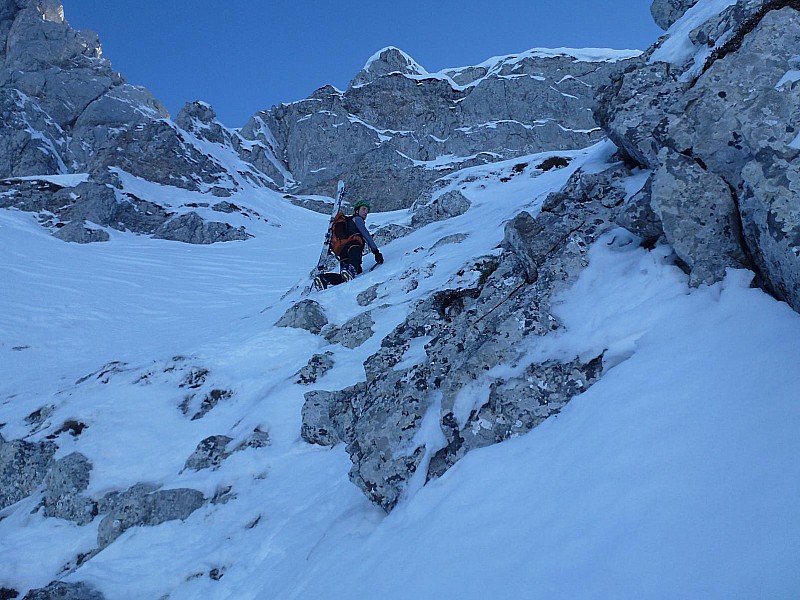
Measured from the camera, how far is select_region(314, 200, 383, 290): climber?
16.3m

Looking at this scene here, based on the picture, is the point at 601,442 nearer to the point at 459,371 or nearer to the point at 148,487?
the point at 459,371

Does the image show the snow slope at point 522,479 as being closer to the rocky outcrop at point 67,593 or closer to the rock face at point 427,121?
the rocky outcrop at point 67,593

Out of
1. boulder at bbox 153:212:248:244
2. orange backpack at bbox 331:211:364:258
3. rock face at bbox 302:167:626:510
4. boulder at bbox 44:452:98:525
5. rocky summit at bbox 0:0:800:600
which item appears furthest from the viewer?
boulder at bbox 153:212:248:244

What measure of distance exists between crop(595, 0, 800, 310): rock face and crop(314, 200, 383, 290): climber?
11.3 meters

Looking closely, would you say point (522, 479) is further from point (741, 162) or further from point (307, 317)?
point (307, 317)

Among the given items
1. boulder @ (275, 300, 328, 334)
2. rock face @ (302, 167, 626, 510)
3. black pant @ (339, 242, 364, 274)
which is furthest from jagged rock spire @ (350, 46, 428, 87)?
rock face @ (302, 167, 626, 510)

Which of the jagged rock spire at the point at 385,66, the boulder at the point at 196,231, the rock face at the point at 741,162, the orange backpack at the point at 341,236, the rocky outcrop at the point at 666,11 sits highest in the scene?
A: the jagged rock spire at the point at 385,66

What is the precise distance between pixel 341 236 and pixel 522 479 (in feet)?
44.7

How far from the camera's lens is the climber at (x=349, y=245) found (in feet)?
53.4

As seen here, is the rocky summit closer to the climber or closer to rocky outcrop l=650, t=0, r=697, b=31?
the climber

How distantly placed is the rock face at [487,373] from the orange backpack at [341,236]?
9558 millimetres

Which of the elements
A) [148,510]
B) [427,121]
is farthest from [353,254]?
[427,121]

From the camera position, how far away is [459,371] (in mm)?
5109

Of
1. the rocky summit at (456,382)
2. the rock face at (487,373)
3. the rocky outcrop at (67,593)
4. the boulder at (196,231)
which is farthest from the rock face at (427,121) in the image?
the rocky outcrop at (67,593)
